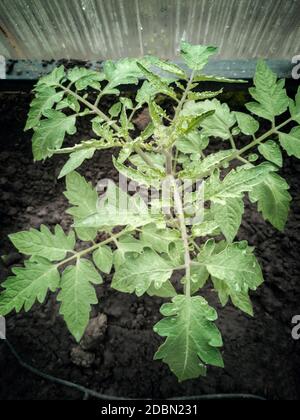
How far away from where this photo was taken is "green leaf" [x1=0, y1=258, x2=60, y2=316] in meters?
0.89

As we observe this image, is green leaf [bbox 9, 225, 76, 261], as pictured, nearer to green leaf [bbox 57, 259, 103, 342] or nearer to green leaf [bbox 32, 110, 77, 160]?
green leaf [bbox 57, 259, 103, 342]

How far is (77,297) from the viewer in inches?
36.1

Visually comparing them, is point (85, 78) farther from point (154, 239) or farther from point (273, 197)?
point (273, 197)

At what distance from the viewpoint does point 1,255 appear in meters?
1.40

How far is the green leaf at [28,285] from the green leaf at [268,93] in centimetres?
74

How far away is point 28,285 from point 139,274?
314 millimetres

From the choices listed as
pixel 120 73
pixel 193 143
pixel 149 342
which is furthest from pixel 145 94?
pixel 149 342

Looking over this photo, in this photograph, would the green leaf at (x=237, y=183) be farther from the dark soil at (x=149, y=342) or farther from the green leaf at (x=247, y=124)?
the dark soil at (x=149, y=342)

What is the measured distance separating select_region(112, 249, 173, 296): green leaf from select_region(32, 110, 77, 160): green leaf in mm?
467

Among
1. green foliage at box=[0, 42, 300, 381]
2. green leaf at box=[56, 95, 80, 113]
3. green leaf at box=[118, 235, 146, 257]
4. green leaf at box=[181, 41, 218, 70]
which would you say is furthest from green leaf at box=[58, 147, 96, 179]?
green leaf at box=[181, 41, 218, 70]

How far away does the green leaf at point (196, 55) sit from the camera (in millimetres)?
972
